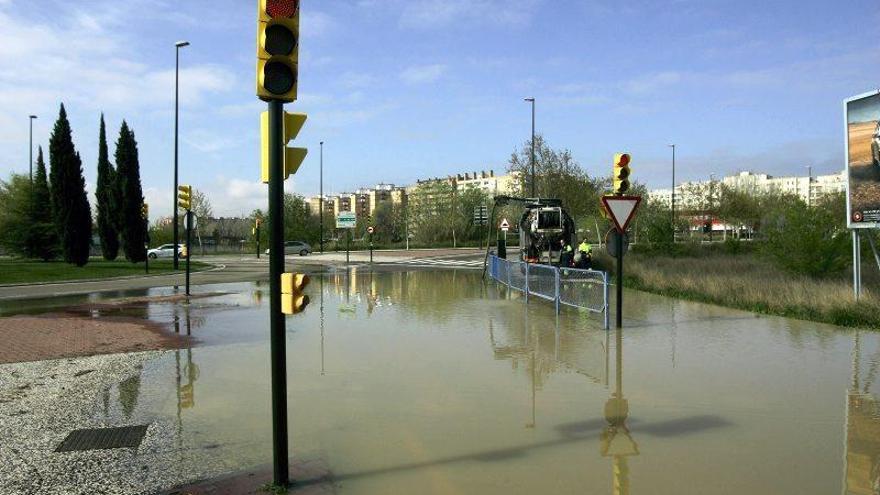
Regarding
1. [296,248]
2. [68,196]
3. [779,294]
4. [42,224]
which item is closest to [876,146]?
[779,294]

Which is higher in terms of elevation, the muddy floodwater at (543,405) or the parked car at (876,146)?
the parked car at (876,146)

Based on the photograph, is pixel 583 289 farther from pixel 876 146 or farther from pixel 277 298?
pixel 277 298

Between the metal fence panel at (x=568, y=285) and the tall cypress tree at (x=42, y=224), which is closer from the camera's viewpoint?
the metal fence panel at (x=568, y=285)

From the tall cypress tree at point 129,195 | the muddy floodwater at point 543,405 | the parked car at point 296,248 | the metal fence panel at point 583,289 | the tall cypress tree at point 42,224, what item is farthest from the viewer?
the parked car at point 296,248

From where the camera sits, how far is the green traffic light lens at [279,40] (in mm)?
4586

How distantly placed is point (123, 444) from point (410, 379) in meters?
3.26

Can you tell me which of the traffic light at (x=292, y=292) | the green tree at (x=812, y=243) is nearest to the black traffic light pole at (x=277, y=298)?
the traffic light at (x=292, y=292)

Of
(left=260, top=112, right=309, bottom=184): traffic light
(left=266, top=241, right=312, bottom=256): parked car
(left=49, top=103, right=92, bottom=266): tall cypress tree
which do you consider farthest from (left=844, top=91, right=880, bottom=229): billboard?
(left=266, top=241, right=312, bottom=256): parked car

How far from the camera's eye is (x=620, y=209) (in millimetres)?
11984

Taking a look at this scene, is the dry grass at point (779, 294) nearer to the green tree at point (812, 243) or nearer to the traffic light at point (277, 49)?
the green tree at point (812, 243)

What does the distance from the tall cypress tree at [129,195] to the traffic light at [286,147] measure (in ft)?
124

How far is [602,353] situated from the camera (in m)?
9.55

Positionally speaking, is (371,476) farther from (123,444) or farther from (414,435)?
(123,444)

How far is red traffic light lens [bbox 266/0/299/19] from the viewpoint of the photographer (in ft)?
15.0
